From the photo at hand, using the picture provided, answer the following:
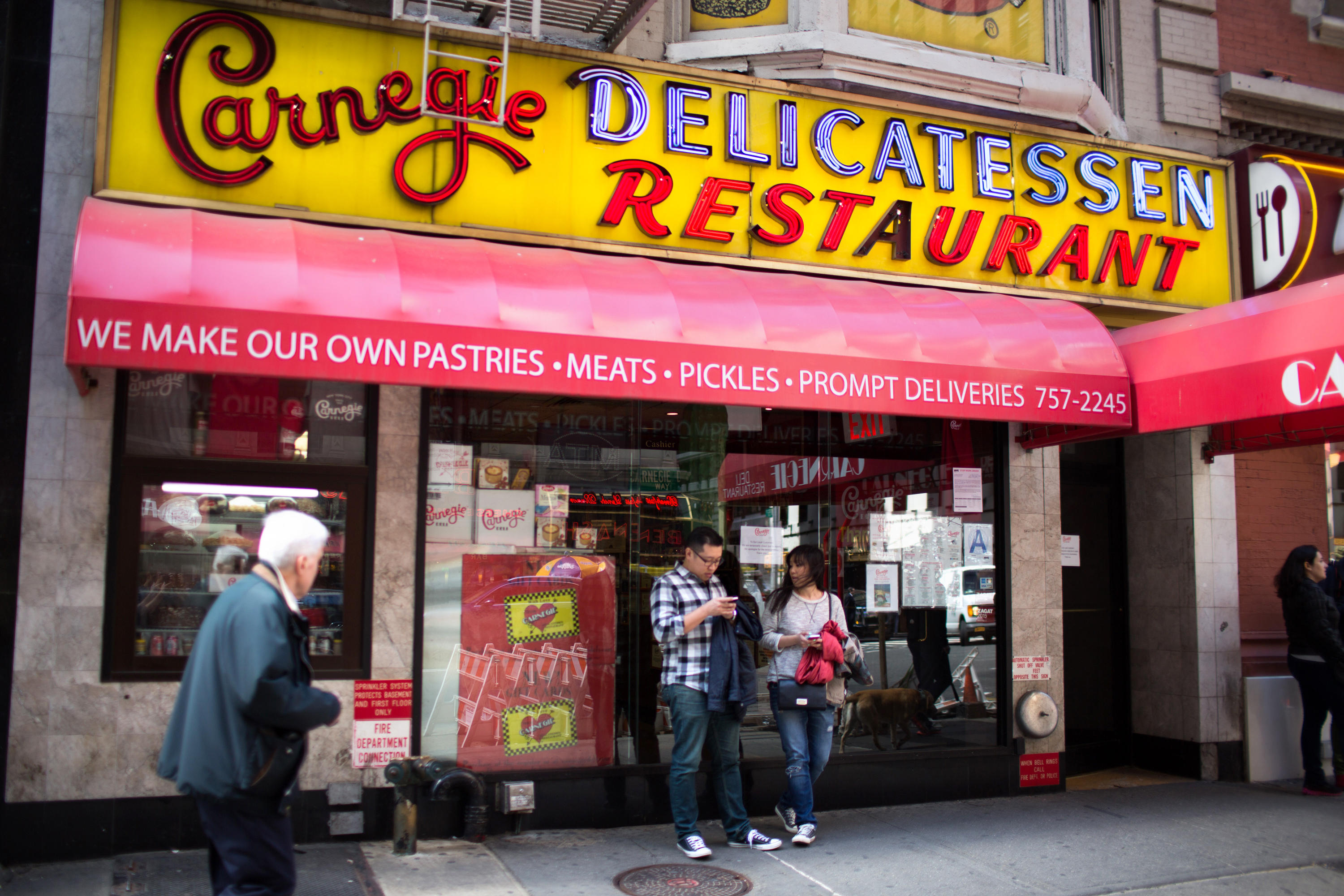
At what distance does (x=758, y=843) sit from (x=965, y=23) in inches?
250

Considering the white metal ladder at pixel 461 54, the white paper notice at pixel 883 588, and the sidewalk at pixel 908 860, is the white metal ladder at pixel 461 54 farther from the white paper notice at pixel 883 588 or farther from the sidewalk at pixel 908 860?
the sidewalk at pixel 908 860

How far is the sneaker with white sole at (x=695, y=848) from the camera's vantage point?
5.90 m

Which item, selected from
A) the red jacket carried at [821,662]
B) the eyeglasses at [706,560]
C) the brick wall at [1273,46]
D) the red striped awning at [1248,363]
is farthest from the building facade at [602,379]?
the red jacket carried at [821,662]

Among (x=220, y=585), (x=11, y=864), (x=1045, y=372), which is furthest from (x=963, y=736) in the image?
(x=11, y=864)

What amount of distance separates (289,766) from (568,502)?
3550 mm

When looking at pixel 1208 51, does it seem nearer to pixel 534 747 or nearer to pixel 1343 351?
pixel 1343 351

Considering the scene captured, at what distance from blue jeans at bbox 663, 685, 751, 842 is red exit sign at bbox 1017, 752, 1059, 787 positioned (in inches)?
106

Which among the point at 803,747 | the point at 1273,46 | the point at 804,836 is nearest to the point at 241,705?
the point at 803,747

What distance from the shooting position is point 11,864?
216 inches

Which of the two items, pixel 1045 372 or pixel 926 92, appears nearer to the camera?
pixel 1045 372

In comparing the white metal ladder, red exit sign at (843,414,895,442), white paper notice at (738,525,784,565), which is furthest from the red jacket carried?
the white metal ladder

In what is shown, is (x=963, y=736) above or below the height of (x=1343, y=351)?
below

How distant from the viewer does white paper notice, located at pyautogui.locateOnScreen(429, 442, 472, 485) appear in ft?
21.7

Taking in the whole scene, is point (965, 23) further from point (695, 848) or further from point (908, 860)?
point (695, 848)
